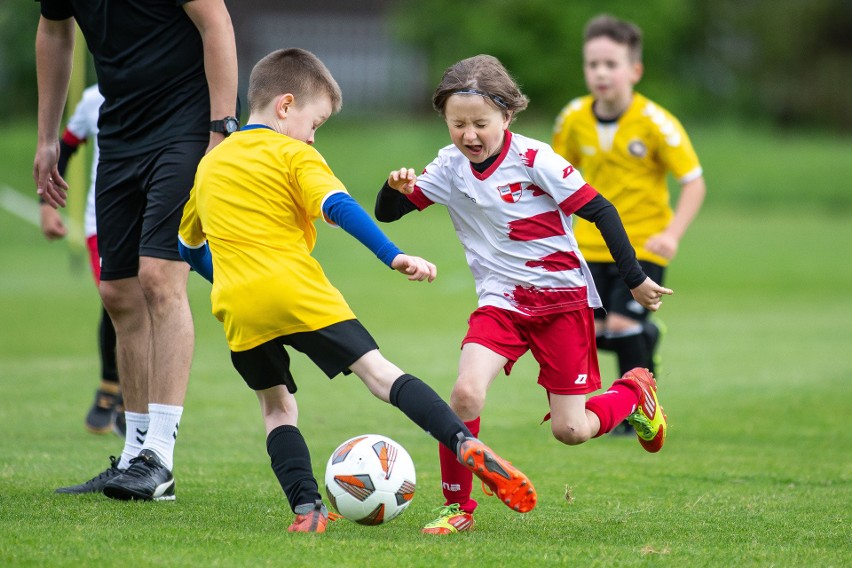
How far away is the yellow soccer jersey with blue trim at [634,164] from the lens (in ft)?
24.6

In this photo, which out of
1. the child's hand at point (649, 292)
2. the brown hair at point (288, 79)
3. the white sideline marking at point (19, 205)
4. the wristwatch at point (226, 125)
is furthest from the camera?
the white sideline marking at point (19, 205)

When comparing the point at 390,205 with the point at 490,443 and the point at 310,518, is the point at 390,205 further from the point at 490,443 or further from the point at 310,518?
the point at 490,443

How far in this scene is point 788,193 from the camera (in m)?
29.3

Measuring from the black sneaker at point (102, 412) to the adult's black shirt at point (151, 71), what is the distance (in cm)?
240

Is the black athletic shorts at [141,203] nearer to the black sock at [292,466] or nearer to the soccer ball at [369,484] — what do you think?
the black sock at [292,466]

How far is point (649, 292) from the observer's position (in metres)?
4.71

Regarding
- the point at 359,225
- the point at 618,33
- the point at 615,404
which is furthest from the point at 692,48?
the point at 359,225

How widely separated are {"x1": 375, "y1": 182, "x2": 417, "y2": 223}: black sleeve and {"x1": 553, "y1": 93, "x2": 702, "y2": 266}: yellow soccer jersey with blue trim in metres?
2.71

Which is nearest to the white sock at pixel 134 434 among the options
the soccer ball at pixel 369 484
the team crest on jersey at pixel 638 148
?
the soccer ball at pixel 369 484

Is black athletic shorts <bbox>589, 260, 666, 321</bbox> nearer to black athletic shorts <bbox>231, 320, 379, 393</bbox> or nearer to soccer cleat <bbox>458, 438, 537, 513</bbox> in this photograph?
black athletic shorts <bbox>231, 320, 379, 393</bbox>

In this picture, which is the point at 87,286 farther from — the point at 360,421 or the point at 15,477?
the point at 15,477

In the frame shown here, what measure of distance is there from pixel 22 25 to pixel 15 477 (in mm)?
14208

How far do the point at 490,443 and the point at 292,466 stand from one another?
8.35ft

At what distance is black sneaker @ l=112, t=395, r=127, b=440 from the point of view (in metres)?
6.91
